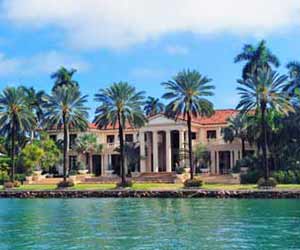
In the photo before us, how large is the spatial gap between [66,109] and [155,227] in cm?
4745

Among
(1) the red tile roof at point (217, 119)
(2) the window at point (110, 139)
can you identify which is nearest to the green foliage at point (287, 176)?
(1) the red tile roof at point (217, 119)

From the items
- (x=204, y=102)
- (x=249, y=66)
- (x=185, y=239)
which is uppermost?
(x=249, y=66)

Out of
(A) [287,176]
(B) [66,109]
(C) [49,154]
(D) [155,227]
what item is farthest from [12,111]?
(D) [155,227]

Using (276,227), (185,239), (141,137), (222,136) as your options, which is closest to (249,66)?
(222,136)

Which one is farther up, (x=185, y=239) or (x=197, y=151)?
(x=197, y=151)

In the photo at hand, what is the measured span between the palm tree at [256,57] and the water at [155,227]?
125 ft

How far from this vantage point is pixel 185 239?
30781 mm

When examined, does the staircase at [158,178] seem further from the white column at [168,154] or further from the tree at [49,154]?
the tree at [49,154]

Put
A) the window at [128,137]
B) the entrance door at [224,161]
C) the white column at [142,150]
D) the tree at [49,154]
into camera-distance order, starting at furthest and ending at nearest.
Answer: the window at [128,137] → the entrance door at [224,161] → the white column at [142,150] → the tree at [49,154]

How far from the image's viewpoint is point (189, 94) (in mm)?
76250

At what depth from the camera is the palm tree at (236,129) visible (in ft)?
280

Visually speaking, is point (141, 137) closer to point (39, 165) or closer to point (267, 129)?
point (39, 165)

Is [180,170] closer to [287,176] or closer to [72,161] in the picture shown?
[287,176]

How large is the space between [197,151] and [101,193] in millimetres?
24331
